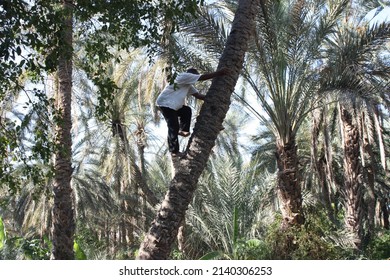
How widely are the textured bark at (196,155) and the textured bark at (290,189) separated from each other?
18.9ft

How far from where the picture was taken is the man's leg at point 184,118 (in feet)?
25.9

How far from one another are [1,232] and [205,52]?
600 cm

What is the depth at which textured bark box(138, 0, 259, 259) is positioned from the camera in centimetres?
570

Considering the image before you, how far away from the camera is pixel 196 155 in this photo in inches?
234

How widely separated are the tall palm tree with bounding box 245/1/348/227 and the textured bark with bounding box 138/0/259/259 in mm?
5251

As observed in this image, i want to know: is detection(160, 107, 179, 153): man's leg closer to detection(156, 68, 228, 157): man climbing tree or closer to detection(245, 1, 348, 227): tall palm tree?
detection(156, 68, 228, 157): man climbing tree

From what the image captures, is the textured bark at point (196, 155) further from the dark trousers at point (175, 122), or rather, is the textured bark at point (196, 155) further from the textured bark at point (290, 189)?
the textured bark at point (290, 189)

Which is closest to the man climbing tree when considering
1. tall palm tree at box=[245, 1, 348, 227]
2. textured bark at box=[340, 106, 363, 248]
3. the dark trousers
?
the dark trousers

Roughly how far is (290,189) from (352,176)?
4551mm

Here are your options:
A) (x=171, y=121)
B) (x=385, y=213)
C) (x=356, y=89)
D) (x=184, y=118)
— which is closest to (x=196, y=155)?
(x=171, y=121)

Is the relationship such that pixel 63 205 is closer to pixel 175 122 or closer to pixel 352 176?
pixel 175 122

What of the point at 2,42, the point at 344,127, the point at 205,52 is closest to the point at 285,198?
the point at 205,52

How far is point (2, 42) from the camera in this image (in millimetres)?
6430

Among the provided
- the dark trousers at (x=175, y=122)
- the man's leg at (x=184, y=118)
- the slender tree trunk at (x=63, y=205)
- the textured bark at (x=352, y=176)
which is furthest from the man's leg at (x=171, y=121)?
the textured bark at (x=352, y=176)
